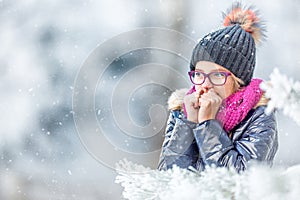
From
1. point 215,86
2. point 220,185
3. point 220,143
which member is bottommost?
point 220,185

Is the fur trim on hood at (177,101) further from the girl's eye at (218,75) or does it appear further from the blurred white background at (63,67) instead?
the blurred white background at (63,67)

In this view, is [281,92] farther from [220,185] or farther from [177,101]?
[177,101]

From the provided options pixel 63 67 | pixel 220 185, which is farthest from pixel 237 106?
pixel 63 67

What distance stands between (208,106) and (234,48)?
0.15 metres

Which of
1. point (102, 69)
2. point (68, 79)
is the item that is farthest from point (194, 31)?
point (68, 79)

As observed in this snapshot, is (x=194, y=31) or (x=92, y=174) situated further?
(x=92, y=174)

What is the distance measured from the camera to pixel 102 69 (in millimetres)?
1821

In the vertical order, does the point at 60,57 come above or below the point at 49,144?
above

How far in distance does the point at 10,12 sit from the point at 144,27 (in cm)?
61

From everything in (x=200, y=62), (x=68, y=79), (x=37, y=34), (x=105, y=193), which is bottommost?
(x=200, y=62)

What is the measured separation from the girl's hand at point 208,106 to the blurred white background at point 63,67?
1099 millimetres

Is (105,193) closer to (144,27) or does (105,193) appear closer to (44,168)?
(44,168)

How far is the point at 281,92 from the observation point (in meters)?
0.33

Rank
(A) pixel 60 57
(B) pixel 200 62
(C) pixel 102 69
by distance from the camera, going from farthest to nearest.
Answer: (A) pixel 60 57 → (C) pixel 102 69 → (B) pixel 200 62
